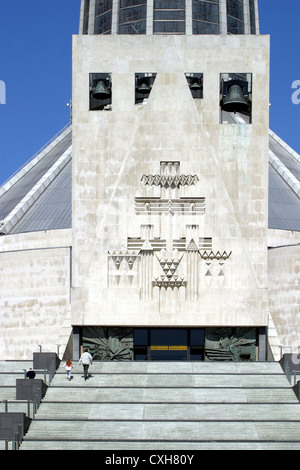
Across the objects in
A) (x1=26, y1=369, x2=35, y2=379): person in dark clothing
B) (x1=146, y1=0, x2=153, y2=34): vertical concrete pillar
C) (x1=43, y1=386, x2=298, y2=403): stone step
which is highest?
(x1=146, y1=0, x2=153, y2=34): vertical concrete pillar

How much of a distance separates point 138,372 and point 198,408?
117 inches

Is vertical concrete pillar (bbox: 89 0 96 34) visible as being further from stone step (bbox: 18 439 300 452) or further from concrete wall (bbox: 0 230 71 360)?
stone step (bbox: 18 439 300 452)

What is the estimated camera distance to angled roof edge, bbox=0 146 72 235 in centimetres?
3925

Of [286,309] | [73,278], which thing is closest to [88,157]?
Answer: [73,278]

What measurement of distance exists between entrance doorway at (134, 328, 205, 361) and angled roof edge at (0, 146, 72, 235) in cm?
1174

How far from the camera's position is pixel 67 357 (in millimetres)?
28797

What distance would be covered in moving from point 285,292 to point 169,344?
4715 millimetres

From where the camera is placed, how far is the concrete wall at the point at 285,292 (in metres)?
31.1

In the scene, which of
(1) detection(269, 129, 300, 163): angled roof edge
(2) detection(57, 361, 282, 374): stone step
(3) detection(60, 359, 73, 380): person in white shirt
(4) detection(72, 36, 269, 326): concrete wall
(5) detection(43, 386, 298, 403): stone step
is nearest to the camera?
(5) detection(43, 386, 298, 403): stone step

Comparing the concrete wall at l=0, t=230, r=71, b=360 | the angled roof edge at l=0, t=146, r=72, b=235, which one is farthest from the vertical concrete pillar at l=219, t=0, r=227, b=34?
the concrete wall at l=0, t=230, r=71, b=360

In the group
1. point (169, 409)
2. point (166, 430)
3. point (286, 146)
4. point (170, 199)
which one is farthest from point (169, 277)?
point (286, 146)

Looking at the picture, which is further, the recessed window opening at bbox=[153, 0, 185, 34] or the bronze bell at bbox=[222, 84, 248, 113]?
the recessed window opening at bbox=[153, 0, 185, 34]

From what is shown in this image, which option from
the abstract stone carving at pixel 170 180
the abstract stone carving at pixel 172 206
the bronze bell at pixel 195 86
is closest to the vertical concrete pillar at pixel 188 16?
the bronze bell at pixel 195 86

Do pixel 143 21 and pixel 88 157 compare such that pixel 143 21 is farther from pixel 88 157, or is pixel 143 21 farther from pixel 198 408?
pixel 198 408
